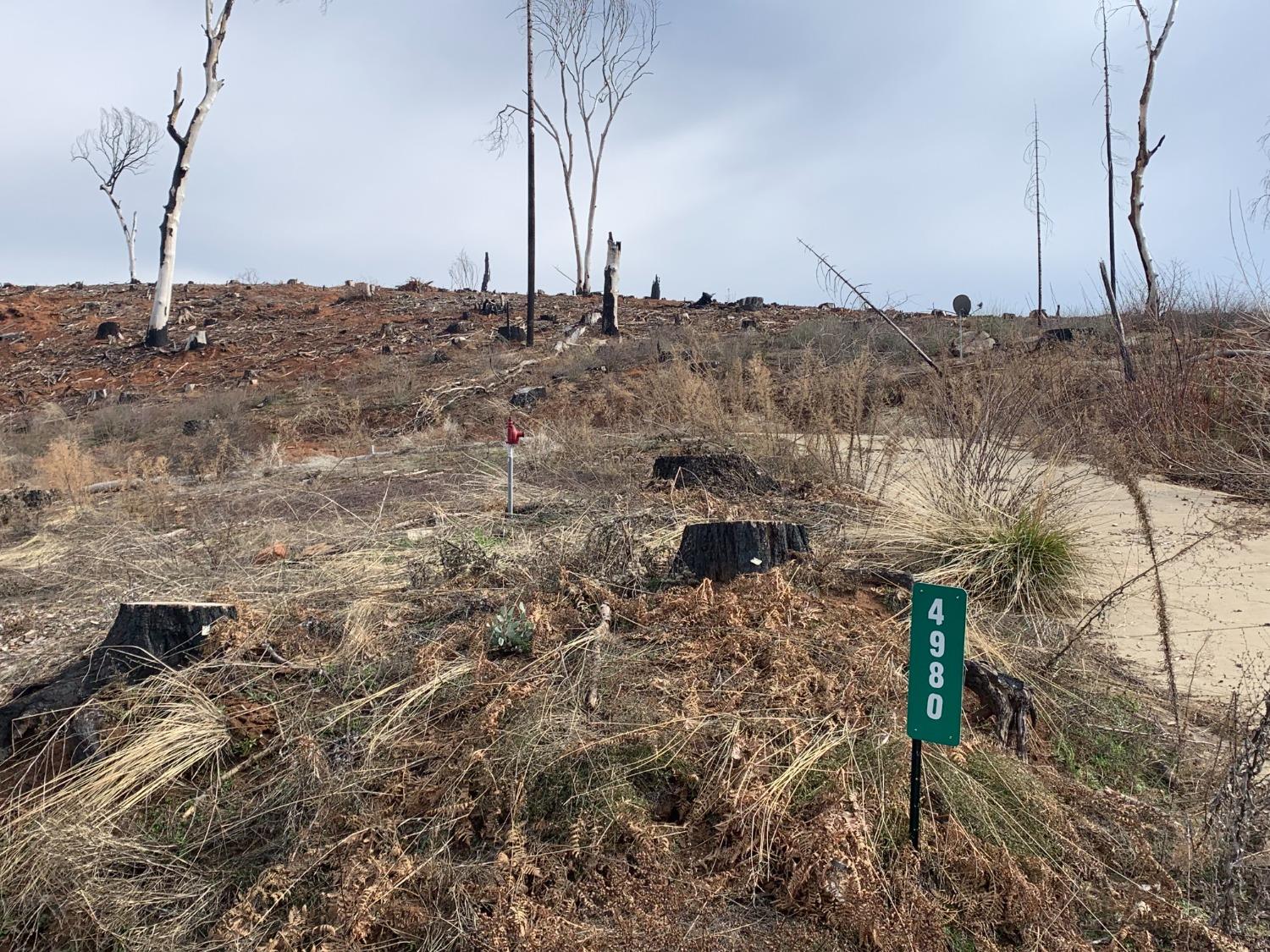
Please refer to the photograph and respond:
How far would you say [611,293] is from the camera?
20016 millimetres

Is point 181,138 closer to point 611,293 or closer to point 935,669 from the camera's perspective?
point 611,293

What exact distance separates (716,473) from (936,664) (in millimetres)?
4770

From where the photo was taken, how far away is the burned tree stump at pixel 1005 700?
3.21 metres

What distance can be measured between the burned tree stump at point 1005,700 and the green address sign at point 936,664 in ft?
3.29

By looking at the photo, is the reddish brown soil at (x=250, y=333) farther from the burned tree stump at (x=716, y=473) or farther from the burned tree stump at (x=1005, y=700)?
the burned tree stump at (x=1005, y=700)

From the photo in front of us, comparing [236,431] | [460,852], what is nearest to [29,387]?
[236,431]

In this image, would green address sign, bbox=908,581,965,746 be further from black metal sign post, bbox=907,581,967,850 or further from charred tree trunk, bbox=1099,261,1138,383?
charred tree trunk, bbox=1099,261,1138,383

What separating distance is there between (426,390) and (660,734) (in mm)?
12245

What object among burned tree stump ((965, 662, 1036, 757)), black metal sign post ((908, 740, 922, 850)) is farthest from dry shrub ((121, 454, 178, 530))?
black metal sign post ((908, 740, 922, 850))

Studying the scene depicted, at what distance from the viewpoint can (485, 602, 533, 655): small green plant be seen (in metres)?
3.65

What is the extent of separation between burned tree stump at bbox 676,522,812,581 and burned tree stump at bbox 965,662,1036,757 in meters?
1.22

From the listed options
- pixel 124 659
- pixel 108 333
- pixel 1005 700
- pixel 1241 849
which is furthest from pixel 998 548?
pixel 108 333

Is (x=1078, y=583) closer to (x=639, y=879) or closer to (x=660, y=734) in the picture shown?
(x=660, y=734)

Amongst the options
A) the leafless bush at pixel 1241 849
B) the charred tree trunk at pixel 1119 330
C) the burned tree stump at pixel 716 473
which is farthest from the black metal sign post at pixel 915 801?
the charred tree trunk at pixel 1119 330
